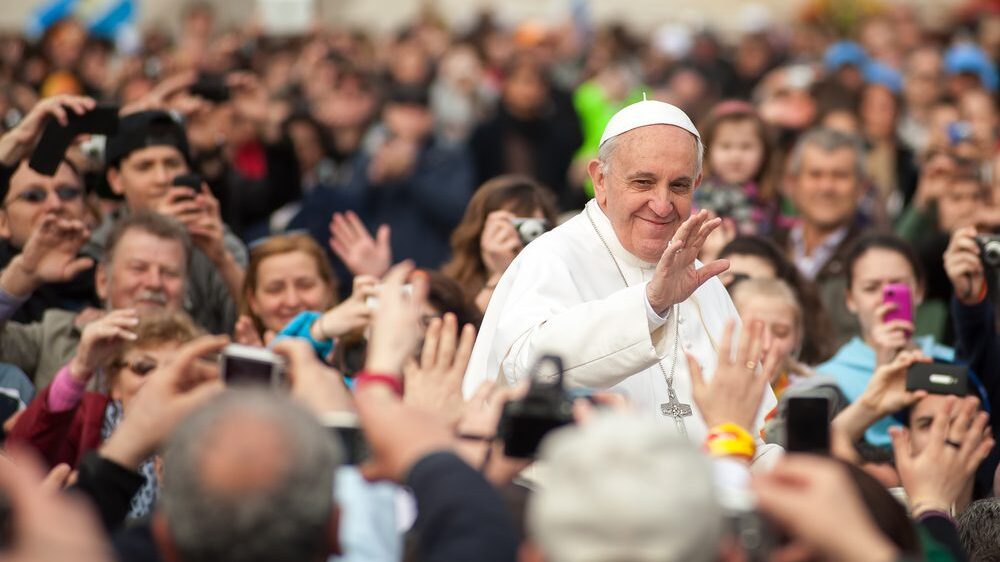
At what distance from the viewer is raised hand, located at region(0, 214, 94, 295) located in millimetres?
6168

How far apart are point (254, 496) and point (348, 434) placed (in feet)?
2.12

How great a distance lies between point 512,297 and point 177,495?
2368 millimetres

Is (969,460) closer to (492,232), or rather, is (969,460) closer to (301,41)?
(492,232)

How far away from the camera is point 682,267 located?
4754 mm

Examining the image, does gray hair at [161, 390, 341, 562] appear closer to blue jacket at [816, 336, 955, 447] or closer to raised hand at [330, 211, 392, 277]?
blue jacket at [816, 336, 955, 447]

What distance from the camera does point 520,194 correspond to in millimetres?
7066

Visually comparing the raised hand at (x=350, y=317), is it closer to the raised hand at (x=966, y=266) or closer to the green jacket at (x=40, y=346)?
the green jacket at (x=40, y=346)

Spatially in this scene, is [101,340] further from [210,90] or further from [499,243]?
[210,90]

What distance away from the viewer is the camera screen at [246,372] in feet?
11.6

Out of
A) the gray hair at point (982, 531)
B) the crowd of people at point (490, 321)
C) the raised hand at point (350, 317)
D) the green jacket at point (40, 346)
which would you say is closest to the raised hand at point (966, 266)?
the crowd of people at point (490, 321)

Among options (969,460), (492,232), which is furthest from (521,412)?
(492,232)

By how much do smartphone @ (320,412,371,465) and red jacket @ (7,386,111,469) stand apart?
1989 millimetres

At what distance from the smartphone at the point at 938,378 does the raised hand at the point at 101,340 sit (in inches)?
104

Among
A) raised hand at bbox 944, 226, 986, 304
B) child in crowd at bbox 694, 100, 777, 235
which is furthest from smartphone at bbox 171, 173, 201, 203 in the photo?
raised hand at bbox 944, 226, 986, 304
